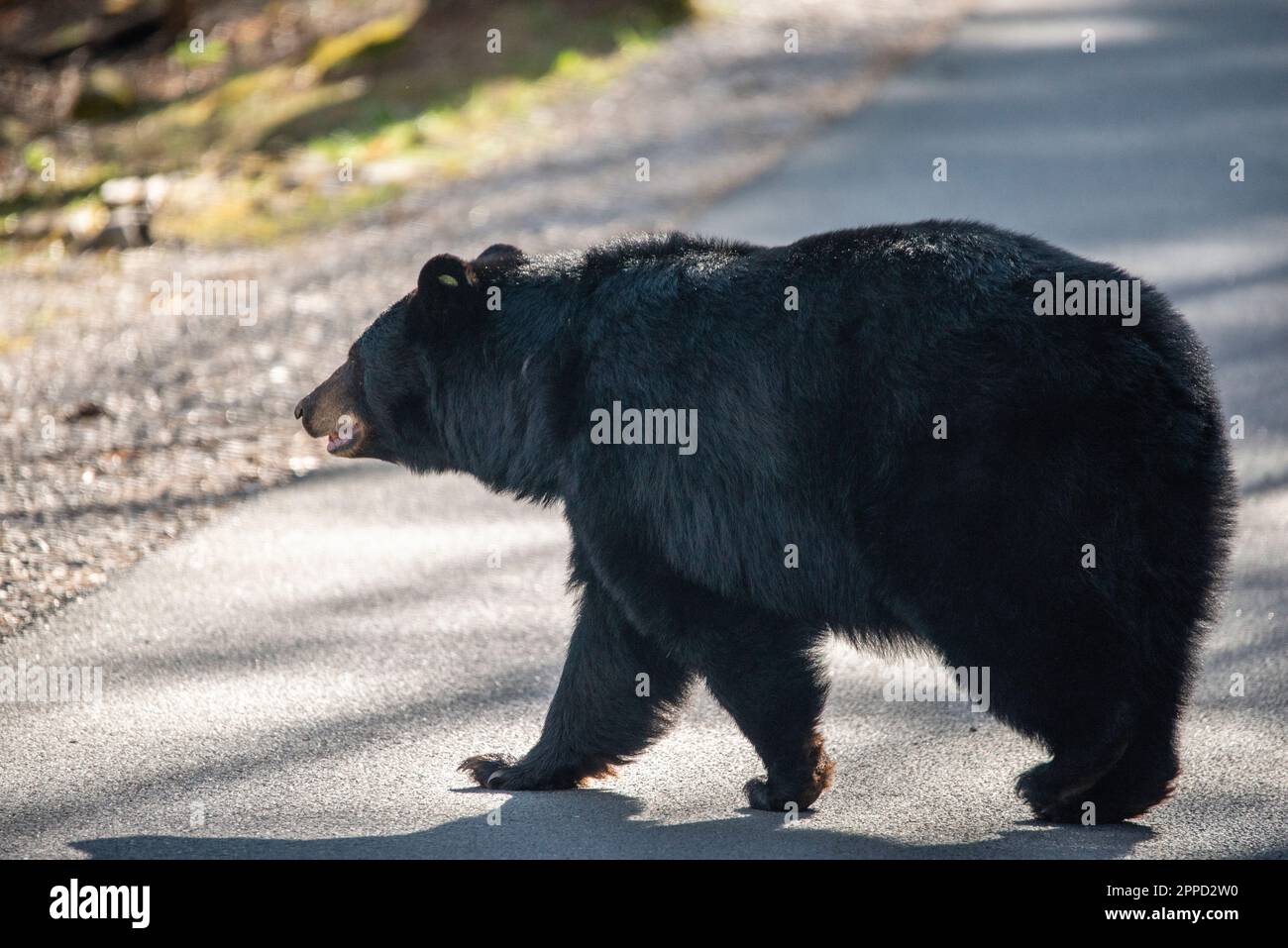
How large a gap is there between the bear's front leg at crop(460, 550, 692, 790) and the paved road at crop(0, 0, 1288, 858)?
0.41ft

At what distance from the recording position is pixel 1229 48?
57.0ft

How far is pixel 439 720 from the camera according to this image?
5430 mm

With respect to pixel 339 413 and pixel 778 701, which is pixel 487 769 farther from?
pixel 339 413

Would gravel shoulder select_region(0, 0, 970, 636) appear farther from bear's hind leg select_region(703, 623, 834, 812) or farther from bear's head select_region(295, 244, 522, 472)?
bear's hind leg select_region(703, 623, 834, 812)

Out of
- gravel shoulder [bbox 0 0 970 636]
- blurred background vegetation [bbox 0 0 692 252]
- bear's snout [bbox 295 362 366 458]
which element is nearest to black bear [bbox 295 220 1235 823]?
bear's snout [bbox 295 362 366 458]

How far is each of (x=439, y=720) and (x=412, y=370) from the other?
1.29 metres

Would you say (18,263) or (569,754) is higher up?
(18,263)

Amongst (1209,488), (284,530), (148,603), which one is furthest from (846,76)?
(1209,488)

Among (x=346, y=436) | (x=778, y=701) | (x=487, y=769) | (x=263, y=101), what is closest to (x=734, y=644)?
(x=778, y=701)

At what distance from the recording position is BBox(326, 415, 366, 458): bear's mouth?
5.36 meters

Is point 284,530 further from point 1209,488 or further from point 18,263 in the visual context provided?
point 18,263

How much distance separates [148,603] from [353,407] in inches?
68.2

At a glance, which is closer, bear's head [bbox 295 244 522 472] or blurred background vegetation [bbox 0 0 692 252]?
bear's head [bbox 295 244 522 472]

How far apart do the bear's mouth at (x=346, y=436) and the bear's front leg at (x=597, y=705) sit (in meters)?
1.04
